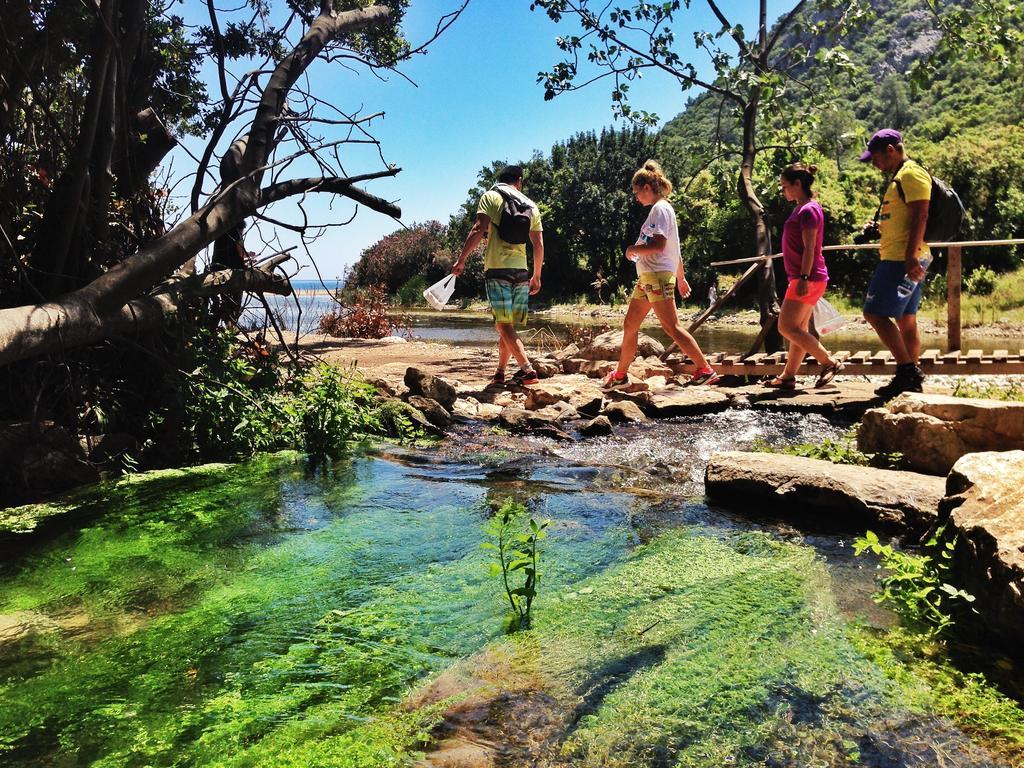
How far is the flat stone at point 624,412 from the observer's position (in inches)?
295

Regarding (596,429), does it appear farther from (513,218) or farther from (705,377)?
(513,218)

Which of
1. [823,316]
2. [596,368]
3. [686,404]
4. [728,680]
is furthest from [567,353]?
[728,680]

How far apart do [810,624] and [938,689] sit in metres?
0.54

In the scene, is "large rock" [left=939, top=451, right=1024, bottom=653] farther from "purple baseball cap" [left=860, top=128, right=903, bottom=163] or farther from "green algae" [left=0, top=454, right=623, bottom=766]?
"purple baseball cap" [left=860, top=128, right=903, bottom=163]

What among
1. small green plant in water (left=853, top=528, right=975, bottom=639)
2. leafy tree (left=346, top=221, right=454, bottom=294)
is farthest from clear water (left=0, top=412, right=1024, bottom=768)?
leafy tree (left=346, top=221, right=454, bottom=294)

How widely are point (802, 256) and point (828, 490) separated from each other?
3581mm

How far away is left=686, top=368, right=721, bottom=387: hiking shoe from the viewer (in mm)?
8375

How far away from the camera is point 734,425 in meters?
7.29

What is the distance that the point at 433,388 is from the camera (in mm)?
7625

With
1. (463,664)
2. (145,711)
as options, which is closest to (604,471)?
(463,664)

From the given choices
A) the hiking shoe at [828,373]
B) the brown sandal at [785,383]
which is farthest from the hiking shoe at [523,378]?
the hiking shoe at [828,373]

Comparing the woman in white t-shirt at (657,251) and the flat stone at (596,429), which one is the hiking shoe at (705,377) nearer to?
the woman in white t-shirt at (657,251)

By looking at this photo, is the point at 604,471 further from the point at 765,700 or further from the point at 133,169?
the point at 133,169

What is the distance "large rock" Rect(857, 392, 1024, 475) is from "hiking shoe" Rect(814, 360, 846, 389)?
284 centimetres
